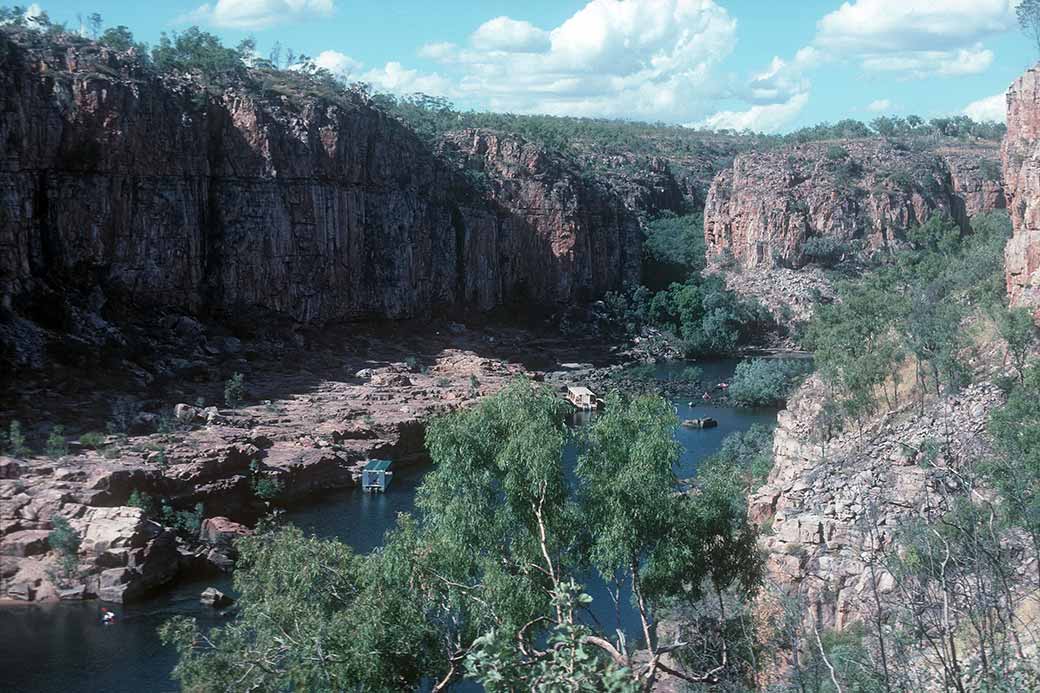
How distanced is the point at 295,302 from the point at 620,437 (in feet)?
147

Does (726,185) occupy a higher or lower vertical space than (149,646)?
higher

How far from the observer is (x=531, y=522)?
579 inches

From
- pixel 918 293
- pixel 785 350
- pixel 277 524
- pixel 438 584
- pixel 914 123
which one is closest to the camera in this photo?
pixel 438 584

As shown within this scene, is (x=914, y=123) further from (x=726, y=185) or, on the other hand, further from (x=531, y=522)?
(x=531, y=522)

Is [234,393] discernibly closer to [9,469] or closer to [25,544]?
[9,469]

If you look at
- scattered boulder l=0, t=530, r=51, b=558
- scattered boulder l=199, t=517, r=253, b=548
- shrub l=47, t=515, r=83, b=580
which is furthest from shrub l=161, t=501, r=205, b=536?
scattered boulder l=0, t=530, r=51, b=558

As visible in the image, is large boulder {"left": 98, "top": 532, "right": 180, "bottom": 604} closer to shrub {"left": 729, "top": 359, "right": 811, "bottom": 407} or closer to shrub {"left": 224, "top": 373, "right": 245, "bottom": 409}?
shrub {"left": 224, "top": 373, "right": 245, "bottom": 409}

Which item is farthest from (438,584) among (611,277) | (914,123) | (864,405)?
(914,123)

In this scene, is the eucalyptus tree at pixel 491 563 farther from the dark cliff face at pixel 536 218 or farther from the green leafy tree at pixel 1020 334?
the dark cliff face at pixel 536 218

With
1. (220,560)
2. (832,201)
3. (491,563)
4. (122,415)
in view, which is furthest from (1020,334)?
(832,201)

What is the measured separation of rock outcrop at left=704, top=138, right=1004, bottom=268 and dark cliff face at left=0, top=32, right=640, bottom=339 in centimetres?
1304

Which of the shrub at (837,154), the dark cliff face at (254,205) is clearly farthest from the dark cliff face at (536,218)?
the shrub at (837,154)

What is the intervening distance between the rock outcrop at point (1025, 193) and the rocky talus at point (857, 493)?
3462mm

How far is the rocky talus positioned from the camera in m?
18.2
